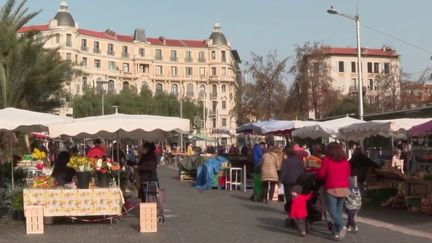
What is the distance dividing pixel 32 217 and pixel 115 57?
103 metres

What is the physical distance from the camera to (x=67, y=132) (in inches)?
480

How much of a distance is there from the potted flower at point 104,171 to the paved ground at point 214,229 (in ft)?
3.00

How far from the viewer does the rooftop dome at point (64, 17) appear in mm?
102562

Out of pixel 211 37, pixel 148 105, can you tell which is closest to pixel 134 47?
pixel 211 37

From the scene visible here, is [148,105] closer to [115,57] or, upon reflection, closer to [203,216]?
[115,57]

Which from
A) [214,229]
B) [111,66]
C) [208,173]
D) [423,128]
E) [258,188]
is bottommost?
[214,229]

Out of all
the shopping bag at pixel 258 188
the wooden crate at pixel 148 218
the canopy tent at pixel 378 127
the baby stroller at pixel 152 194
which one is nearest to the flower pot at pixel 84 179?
the baby stroller at pixel 152 194

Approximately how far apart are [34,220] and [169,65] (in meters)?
109

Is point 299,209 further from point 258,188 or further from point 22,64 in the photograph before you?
point 22,64

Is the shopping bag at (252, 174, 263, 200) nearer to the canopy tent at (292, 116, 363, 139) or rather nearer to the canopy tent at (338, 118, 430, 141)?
the canopy tent at (292, 116, 363, 139)

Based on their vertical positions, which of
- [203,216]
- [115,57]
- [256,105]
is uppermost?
[115,57]

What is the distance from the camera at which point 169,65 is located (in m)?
120

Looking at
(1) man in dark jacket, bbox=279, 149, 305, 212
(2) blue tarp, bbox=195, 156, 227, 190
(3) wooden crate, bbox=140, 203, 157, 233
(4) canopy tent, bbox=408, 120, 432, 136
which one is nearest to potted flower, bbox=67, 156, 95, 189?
(3) wooden crate, bbox=140, 203, 157, 233

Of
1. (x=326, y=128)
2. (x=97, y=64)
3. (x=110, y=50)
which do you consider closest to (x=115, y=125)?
(x=326, y=128)
